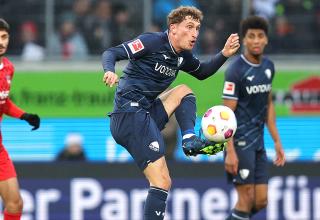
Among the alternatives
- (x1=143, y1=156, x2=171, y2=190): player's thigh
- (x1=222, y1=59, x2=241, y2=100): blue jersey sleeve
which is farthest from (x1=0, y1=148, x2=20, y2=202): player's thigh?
(x1=222, y1=59, x2=241, y2=100): blue jersey sleeve

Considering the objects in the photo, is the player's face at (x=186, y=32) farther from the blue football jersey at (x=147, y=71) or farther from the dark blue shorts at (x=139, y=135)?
the dark blue shorts at (x=139, y=135)

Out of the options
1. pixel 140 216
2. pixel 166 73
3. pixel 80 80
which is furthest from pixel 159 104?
pixel 80 80

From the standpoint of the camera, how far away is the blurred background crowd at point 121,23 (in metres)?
16.4

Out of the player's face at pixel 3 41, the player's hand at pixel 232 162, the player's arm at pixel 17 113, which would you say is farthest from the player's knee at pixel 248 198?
the player's face at pixel 3 41

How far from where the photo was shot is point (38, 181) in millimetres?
12727

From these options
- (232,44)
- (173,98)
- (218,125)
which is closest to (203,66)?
(232,44)

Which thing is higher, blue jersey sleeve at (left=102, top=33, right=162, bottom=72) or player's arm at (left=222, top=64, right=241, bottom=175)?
blue jersey sleeve at (left=102, top=33, right=162, bottom=72)

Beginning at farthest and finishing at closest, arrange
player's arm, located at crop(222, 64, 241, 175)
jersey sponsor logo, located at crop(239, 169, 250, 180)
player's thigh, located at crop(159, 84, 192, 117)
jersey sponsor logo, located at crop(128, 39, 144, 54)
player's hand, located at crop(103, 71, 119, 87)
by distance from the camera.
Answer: jersey sponsor logo, located at crop(239, 169, 250, 180), player's arm, located at crop(222, 64, 241, 175), player's thigh, located at crop(159, 84, 192, 117), jersey sponsor logo, located at crop(128, 39, 144, 54), player's hand, located at crop(103, 71, 119, 87)

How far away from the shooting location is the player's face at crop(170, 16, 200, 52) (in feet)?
29.8

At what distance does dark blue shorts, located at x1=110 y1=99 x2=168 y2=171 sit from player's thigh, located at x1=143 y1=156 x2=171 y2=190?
5 centimetres

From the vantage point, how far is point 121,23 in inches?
650

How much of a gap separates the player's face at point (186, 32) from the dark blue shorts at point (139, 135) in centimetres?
71

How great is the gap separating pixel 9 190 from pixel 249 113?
108 inches

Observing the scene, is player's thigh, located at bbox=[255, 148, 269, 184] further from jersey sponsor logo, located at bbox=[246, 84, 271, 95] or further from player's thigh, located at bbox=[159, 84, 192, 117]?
player's thigh, located at bbox=[159, 84, 192, 117]
